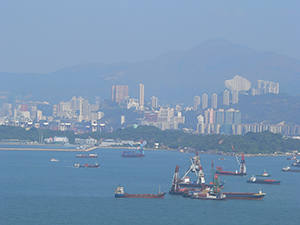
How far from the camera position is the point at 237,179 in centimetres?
5806

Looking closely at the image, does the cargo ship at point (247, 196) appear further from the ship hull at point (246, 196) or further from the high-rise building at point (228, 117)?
the high-rise building at point (228, 117)

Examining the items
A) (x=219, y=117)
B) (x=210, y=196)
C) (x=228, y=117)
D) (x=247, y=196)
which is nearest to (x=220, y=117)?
(x=219, y=117)

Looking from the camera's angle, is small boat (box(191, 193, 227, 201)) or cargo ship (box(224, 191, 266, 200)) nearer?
small boat (box(191, 193, 227, 201))

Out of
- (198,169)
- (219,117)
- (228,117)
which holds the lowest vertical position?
(198,169)

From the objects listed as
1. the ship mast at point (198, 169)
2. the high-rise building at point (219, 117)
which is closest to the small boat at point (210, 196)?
the ship mast at point (198, 169)

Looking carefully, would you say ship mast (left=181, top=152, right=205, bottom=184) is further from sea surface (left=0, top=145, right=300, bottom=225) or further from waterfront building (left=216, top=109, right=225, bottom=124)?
waterfront building (left=216, top=109, right=225, bottom=124)

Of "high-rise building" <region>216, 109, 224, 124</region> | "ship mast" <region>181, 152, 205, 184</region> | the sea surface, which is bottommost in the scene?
the sea surface

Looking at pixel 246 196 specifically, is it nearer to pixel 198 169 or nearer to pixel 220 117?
pixel 198 169

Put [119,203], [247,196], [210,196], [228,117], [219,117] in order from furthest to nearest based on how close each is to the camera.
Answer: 1. [228,117]
2. [219,117]
3. [247,196]
4. [210,196]
5. [119,203]

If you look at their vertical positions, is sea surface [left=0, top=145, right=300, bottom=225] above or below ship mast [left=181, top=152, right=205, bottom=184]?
below

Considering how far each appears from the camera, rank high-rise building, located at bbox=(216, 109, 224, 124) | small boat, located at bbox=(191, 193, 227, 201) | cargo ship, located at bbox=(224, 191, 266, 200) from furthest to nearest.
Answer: high-rise building, located at bbox=(216, 109, 224, 124) → cargo ship, located at bbox=(224, 191, 266, 200) → small boat, located at bbox=(191, 193, 227, 201)

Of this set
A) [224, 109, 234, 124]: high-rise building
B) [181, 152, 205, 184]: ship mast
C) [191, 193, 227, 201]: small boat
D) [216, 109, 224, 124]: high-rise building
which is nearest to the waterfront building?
[216, 109, 224, 124]: high-rise building

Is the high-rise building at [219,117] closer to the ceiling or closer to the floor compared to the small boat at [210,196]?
closer to the ceiling

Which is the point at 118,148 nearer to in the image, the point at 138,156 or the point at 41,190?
the point at 138,156
